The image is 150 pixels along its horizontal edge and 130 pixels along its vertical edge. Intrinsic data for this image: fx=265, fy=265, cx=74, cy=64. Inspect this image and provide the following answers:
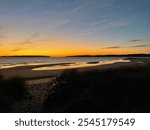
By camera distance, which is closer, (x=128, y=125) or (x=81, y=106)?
(x=128, y=125)

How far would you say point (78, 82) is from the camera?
10.6m

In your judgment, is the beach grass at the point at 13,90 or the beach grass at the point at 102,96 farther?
the beach grass at the point at 13,90

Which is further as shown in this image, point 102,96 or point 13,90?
point 13,90

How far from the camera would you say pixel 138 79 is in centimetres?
1033

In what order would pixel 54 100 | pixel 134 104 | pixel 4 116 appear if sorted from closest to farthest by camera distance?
pixel 4 116 < pixel 134 104 < pixel 54 100

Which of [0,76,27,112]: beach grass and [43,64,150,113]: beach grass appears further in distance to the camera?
[0,76,27,112]: beach grass

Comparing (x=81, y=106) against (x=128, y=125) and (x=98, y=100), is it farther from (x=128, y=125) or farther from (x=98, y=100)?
(x=128, y=125)

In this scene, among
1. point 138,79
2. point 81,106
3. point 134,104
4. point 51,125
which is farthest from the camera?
point 138,79

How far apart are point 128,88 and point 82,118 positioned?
4.27 meters

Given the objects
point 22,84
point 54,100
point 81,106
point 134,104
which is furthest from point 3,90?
point 134,104

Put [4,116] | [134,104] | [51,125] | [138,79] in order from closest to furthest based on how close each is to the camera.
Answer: [51,125] → [4,116] → [134,104] → [138,79]

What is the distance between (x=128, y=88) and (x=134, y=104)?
133cm

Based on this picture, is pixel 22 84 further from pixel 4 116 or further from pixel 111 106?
pixel 4 116

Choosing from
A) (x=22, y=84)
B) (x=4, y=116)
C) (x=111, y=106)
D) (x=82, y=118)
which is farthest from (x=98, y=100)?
(x=22, y=84)
